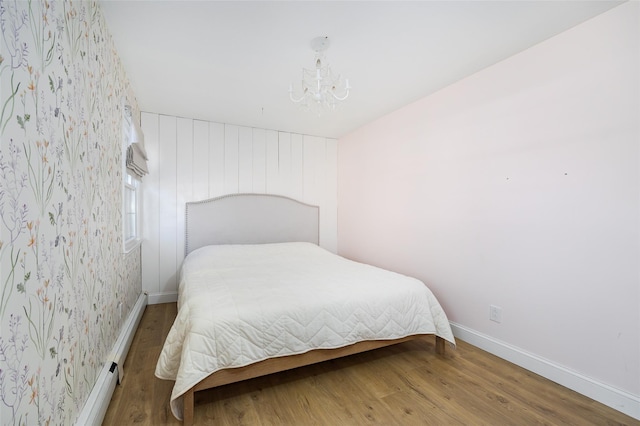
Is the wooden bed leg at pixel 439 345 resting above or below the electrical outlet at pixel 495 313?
below

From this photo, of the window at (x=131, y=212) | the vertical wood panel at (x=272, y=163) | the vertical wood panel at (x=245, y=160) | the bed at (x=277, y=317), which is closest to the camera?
the bed at (x=277, y=317)

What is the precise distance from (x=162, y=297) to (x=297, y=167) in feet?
7.56

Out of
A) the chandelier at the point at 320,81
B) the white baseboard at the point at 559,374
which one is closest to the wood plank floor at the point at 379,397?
the white baseboard at the point at 559,374

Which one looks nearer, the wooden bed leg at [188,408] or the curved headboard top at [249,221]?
the wooden bed leg at [188,408]

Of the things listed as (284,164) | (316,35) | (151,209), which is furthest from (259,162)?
(316,35)

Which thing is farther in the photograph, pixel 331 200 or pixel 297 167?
pixel 331 200

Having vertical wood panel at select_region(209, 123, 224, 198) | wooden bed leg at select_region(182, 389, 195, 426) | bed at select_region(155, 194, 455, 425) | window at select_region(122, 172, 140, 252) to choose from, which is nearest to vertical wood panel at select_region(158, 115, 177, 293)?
window at select_region(122, 172, 140, 252)

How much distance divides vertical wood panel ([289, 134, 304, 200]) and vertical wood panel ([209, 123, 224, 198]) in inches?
36.3

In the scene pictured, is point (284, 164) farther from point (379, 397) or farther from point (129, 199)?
point (379, 397)

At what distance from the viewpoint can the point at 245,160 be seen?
371 centimetres

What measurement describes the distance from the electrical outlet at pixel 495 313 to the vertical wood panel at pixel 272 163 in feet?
8.97

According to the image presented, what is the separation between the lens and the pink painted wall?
1.58 m

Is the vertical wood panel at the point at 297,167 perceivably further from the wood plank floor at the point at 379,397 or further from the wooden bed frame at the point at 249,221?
the wood plank floor at the point at 379,397

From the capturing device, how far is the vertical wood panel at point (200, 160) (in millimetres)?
3465
